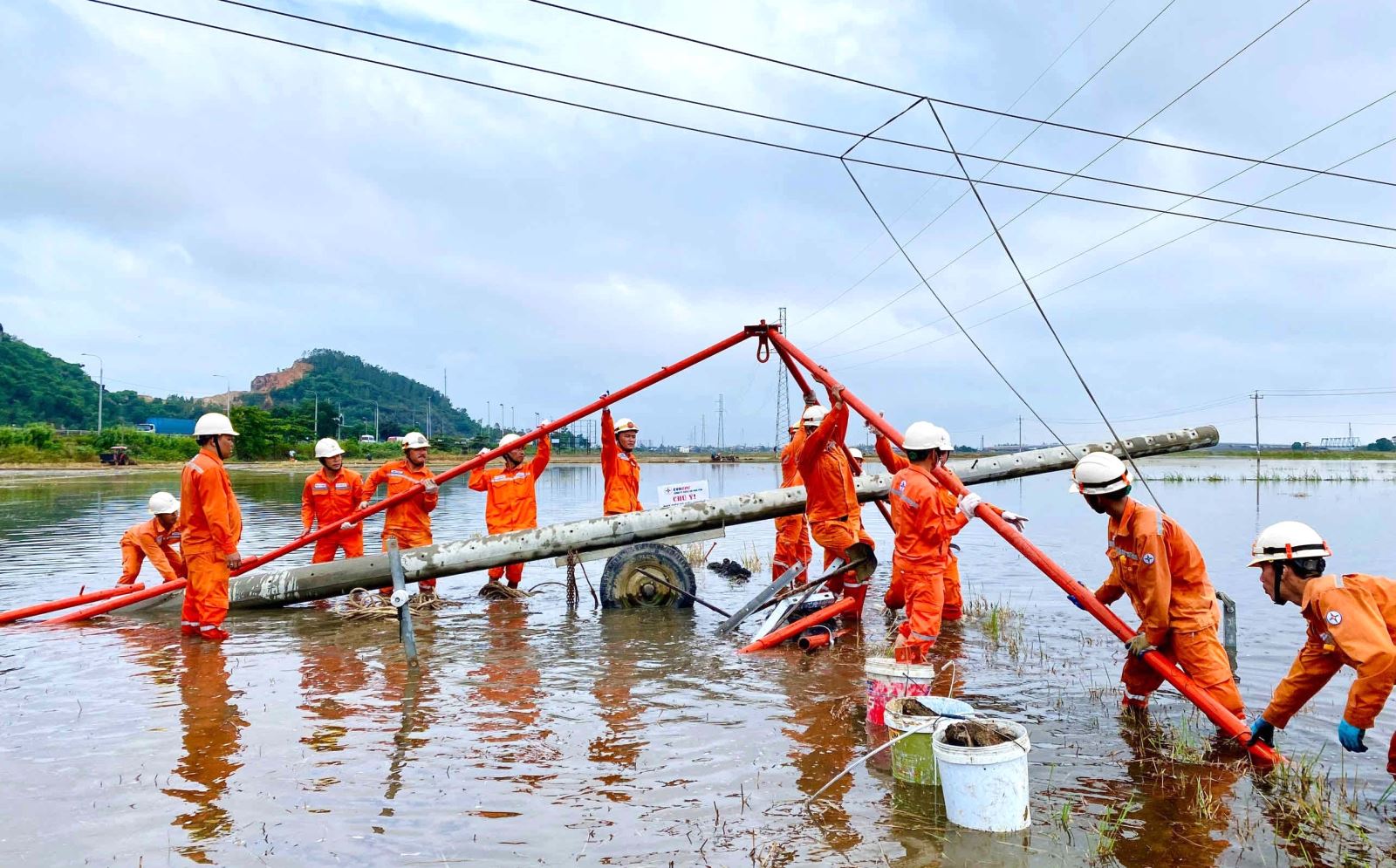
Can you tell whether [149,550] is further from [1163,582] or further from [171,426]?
[171,426]

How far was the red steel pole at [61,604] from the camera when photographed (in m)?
9.63

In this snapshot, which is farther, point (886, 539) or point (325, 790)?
point (886, 539)

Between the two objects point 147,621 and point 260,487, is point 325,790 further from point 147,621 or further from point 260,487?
point 260,487

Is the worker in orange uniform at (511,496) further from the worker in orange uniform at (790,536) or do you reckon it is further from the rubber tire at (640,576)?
the worker in orange uniform at (790,536)

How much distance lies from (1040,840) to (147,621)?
32.6 ft

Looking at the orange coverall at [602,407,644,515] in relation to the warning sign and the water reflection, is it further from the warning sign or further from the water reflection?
the water reflection

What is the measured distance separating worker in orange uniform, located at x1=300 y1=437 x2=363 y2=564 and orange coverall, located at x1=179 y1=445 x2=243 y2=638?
2608 millimetres

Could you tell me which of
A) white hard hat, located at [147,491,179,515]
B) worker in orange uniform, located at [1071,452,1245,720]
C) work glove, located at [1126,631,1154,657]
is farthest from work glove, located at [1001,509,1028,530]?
white hard hat, located at [147,491,179,515]

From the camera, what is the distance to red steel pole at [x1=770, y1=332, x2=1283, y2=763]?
5375mm

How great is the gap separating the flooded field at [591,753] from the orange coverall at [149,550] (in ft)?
2.15

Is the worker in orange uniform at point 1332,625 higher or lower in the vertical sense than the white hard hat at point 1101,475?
lower

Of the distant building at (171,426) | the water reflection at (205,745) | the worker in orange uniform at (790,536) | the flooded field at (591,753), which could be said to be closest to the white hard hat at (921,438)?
the flooded field at (591,753)

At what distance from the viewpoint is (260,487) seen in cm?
3434

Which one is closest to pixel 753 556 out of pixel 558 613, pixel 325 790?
pixel 558 613
